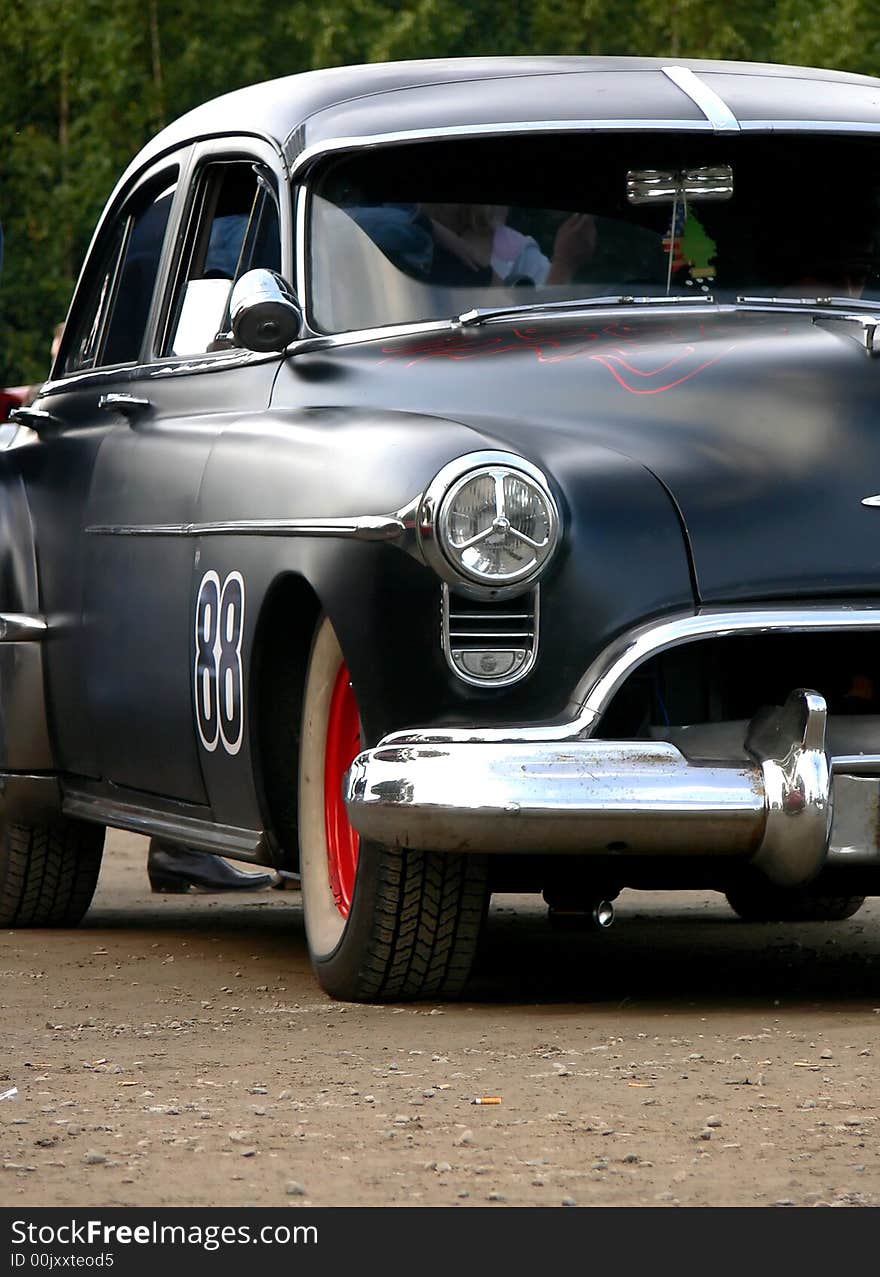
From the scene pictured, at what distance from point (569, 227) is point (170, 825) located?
156cm

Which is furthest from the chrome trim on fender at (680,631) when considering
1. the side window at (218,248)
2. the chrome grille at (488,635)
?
the side window at (218,248)

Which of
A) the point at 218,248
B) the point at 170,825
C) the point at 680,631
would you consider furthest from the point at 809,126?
the point at 170,825

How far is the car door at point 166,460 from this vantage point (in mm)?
5801

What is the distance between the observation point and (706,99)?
5.95 metres

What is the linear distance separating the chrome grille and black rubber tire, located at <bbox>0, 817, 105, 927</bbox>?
8.32ft

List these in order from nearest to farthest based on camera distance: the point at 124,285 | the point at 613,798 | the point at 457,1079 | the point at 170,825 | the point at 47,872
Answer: the point at 457,1079, the point at 613,798, the point at 170,825, the point at 124,285, the point at 47,872

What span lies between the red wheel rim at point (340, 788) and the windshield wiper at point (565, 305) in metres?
0.82

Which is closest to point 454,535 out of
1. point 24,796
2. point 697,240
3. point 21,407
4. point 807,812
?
point 807,812

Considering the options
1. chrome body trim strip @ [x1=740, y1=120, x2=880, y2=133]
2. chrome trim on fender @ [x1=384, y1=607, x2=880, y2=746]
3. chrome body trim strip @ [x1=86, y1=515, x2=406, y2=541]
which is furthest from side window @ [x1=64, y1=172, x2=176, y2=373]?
chrome trim on fender @ [x1=384, y1=607, x2=880, y2=746]

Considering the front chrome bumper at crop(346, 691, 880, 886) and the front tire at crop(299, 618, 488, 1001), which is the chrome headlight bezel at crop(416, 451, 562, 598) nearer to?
the front chrome bumper at crop(346, 691, 880, 886)

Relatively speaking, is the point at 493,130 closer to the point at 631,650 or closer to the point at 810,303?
the point at 810,303

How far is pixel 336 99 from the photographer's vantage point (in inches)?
237

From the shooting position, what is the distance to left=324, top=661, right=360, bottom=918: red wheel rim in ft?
17.2
